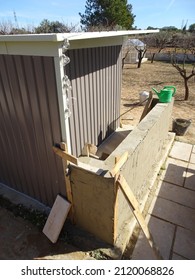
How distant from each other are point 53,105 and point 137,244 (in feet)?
8.57

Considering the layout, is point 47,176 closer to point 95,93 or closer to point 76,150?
point 76,150

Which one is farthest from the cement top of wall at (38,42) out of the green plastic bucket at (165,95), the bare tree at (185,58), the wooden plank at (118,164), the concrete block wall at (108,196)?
the bare tree at (185,58)

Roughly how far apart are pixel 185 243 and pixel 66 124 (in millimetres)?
2795

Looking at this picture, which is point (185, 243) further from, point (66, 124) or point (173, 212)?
point (66, 124)

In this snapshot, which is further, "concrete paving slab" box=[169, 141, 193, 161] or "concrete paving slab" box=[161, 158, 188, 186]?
"concrete paving slab" box=[169, 141, 193, 161]

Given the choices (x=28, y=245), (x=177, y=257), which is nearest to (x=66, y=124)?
(x=28, y=245)

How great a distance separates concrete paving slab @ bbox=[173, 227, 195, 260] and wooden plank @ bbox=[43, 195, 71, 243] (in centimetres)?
190

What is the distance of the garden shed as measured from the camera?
252 centimetres

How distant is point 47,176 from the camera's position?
11.6 ft

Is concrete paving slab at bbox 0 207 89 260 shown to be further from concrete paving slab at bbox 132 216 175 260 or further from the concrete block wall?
concrete paving slab at bbox 132 216 175 260

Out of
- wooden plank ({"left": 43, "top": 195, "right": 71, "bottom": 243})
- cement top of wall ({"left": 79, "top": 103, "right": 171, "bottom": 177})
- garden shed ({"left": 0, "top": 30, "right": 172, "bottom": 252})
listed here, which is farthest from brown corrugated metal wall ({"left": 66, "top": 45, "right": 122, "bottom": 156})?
wooden plank ({"left": 43, "top": 195, "right": 71, "bottom": 243})

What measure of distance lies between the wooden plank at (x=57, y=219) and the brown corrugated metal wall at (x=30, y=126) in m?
0.20

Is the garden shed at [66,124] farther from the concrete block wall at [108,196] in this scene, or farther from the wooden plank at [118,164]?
the wooden plank at [118,164]
